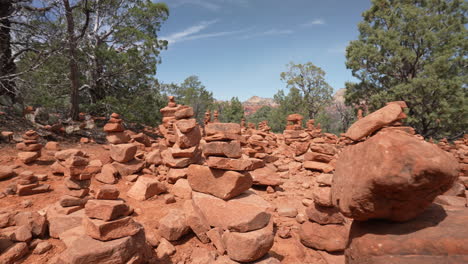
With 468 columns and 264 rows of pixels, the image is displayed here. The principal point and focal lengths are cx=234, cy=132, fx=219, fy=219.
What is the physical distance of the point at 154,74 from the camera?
50.0 ft

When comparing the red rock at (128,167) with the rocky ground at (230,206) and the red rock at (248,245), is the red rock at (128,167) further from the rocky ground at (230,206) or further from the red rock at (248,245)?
the red rock at (248,245)

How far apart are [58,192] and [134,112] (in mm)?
9657

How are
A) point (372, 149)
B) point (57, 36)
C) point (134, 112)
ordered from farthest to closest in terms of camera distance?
point (134, 112) → point (57, 36) → point (372, 149)

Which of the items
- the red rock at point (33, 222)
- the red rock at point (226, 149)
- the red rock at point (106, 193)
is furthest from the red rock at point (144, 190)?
the red rock at point (226, 149)

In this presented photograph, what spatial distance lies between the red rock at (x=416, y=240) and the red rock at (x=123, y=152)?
20.0 feet

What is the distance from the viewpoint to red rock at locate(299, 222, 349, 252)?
151 inches

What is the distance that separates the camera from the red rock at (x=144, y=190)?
5.27 m

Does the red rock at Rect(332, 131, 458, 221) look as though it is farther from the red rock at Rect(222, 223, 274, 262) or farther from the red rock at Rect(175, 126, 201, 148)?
the red rock at Rect(175, 126, 201, 148)

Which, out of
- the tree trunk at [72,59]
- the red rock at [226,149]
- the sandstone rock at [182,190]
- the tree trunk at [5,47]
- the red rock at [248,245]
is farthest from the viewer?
the tree trunk at [72,59]

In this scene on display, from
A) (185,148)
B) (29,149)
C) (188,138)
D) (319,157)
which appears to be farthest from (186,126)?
(319,157)

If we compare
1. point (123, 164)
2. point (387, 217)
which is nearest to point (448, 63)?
point (387, 217)

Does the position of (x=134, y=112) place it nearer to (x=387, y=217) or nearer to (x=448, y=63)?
(x=387, y=217)

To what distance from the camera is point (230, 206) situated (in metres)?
4.02

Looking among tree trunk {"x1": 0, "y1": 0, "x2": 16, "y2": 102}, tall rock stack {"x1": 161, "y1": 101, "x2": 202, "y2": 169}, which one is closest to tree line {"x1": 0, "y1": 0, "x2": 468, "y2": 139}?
tree trunk {"x1": 0, "y1": 0, "x2": 16, "y2": 102}
